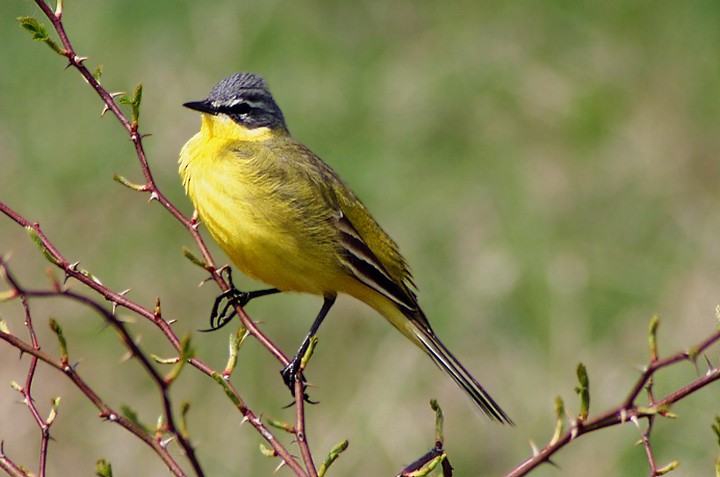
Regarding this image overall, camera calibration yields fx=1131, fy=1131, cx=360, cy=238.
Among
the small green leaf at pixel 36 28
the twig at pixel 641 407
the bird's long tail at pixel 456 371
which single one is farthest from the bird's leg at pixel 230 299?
the twig at pixel 641 407

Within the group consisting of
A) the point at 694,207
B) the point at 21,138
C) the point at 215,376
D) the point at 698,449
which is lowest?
the point at 215,376

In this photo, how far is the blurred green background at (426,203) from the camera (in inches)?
292

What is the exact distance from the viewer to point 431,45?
1008 cm

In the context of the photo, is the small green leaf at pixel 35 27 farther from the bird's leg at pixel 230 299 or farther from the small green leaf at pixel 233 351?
the bird's leg at pixel 230 299

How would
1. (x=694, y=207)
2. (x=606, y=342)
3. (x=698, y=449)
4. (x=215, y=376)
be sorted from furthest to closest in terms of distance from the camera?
A: (x=694, y=207), (x=606, y=342), (x=698, y=449), (x=215, y=376)

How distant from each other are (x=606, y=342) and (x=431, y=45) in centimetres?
347

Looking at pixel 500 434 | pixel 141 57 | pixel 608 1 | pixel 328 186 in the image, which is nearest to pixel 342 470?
pixel 500 434

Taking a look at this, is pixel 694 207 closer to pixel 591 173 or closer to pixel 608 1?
pixel 591 173

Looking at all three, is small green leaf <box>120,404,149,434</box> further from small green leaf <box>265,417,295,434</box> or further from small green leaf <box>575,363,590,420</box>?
small green leaf <box>575,363,590,420</box>

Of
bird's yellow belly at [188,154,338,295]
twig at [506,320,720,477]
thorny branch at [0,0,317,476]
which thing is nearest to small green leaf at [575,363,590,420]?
twig at [506,320,720,477]

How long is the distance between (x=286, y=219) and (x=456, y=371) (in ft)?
3.21

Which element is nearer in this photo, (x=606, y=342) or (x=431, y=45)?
(x=606, y=342)

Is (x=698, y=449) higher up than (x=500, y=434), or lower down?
lower down

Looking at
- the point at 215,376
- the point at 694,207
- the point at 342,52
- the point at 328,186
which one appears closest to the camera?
the point at 215,376
